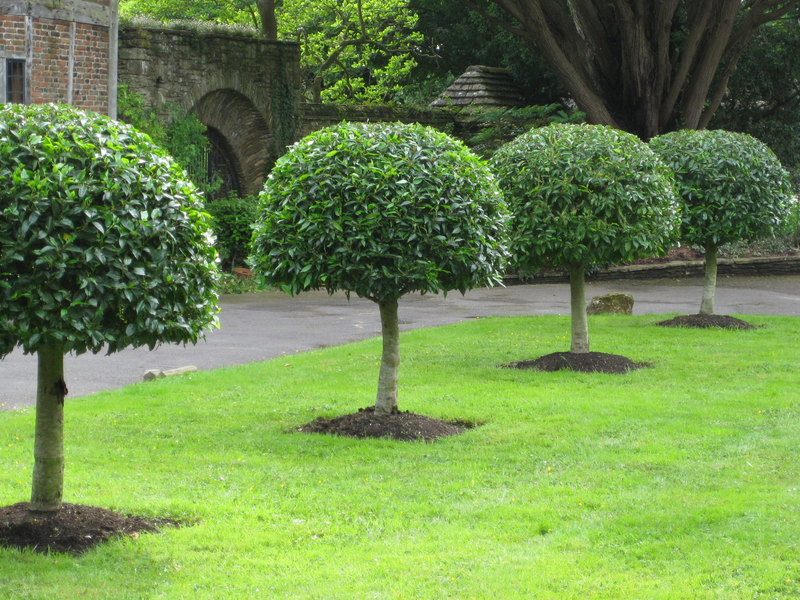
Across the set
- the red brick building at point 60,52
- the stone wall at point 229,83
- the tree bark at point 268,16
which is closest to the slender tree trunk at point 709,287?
the red brick building at point 60,52

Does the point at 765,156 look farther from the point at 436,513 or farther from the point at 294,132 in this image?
the point at 294,132

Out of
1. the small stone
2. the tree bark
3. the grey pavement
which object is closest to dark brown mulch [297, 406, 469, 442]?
the grey pavement

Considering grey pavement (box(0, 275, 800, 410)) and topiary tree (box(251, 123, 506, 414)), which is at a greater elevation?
topiary tree (box(251, 123, 506, 414))

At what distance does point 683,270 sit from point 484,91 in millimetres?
8301

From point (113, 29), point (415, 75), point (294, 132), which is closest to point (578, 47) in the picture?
point (294, 132)

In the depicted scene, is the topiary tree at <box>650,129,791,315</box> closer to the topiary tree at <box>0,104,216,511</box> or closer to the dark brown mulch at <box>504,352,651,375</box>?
the dark brown mulch at <box>504,352,651,375</box>

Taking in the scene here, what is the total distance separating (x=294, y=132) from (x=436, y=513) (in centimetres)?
2019

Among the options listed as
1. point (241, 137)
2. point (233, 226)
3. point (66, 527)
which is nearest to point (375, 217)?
point (66, 527)

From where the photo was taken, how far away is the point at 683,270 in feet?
81.6

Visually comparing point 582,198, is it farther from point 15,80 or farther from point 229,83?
point 229,83

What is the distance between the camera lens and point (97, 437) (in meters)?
8.26

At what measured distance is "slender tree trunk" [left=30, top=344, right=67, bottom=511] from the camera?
5.62 meters

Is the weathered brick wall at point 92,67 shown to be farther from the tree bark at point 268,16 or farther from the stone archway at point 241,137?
the tree bark at point 268,16

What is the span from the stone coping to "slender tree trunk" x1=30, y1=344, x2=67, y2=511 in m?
18.2
